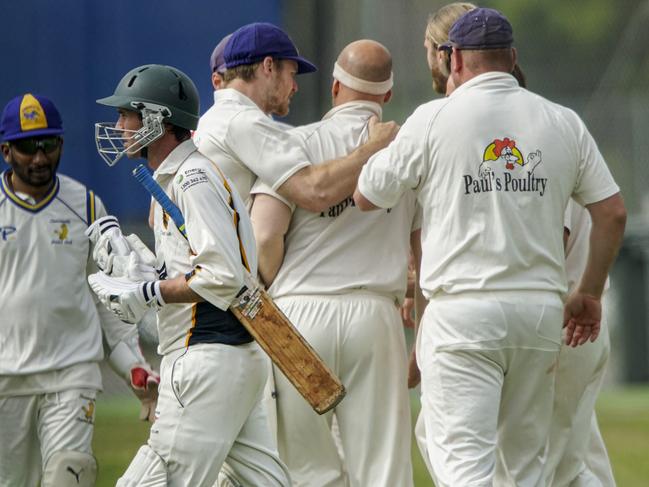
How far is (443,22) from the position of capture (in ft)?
19.2

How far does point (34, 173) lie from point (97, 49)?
4.94m

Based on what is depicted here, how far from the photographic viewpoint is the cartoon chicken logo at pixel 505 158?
5.17m

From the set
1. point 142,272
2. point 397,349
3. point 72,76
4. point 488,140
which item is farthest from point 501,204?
point 72,76

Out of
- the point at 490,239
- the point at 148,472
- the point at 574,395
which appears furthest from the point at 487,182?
the point at 148,472

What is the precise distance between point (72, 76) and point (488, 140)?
6.94 metres

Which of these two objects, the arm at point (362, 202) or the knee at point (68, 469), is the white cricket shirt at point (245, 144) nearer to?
the arm at point (362, 202)

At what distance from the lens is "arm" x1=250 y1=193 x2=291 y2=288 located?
568 centimetres

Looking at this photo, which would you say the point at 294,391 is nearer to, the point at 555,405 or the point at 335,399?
the point at 335,399

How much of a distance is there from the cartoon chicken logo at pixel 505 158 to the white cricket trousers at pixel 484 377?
45 cm

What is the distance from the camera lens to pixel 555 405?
589 cm

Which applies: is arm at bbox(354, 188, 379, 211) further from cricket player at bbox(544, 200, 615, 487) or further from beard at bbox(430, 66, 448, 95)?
cricket player at bbox(544, 200, 615, 487)

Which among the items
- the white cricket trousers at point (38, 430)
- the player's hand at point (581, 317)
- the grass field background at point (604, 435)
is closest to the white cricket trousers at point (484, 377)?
the player's hand at point (581, 317)

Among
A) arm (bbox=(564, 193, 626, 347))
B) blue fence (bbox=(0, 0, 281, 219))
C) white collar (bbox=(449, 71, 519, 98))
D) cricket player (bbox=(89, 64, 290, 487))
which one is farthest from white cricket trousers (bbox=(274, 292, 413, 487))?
blue fence (bbox=(0, 0, 281, 219))

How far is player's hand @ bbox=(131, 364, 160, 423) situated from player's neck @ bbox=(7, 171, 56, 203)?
3.29ft
